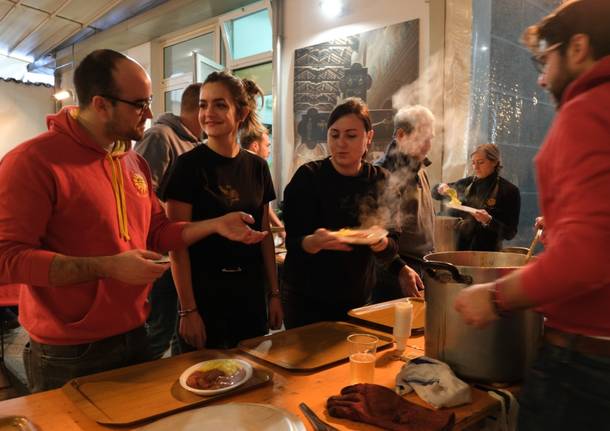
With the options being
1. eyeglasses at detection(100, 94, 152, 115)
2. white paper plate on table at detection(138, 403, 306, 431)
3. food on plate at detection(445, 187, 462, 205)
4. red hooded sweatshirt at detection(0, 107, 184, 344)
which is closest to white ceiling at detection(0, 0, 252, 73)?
food on plate at detection(445, 187, 462, 205)

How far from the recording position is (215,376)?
4.37 ft

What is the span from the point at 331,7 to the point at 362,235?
401 centimetres

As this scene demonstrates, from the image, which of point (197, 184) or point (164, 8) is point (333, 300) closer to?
point (197, 184)

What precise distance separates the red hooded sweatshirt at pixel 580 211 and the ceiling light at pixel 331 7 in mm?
4461

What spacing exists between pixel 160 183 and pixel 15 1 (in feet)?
17.0

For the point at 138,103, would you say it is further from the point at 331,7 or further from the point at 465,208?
the point at 331,7

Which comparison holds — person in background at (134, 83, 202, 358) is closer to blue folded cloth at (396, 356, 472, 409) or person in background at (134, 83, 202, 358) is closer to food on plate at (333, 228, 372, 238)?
food on plate at (333, 228, 372, 238)

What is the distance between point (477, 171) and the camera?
3.79 m

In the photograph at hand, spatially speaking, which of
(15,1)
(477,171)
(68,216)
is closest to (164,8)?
(15,1)

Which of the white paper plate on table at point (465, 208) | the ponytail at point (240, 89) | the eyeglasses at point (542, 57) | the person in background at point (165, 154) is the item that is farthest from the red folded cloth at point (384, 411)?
the white paper plate on table at point (465, 208)

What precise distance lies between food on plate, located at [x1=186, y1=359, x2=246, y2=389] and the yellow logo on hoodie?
0.76 meters

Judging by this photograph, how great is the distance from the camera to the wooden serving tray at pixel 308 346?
151cm

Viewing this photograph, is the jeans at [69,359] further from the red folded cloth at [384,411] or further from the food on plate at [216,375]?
the red folded cloth at [384,411]

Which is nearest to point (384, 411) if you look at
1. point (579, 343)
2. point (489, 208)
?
point (579, 343)
